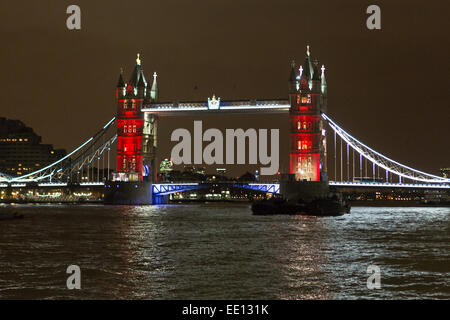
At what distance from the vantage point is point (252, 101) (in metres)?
88.4

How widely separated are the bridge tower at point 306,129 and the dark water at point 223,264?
4954 cm

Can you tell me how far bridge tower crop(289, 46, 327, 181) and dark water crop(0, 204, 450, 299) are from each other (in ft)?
163

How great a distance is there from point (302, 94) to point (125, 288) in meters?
73.0

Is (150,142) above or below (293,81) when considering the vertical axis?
below

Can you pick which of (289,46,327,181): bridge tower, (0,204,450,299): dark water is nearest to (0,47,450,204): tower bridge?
(289,46,327,181): bridge tower

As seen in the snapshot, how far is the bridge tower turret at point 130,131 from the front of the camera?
9806 cm

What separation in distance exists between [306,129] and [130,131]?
78.4 feet

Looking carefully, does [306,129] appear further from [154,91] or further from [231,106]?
[154,91]

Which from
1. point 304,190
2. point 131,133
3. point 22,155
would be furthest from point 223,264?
point 22,155

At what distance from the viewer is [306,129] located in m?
91.2

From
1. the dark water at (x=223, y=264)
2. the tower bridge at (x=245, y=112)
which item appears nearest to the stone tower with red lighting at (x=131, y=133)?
the tower bridge at (x=245, y=112)
